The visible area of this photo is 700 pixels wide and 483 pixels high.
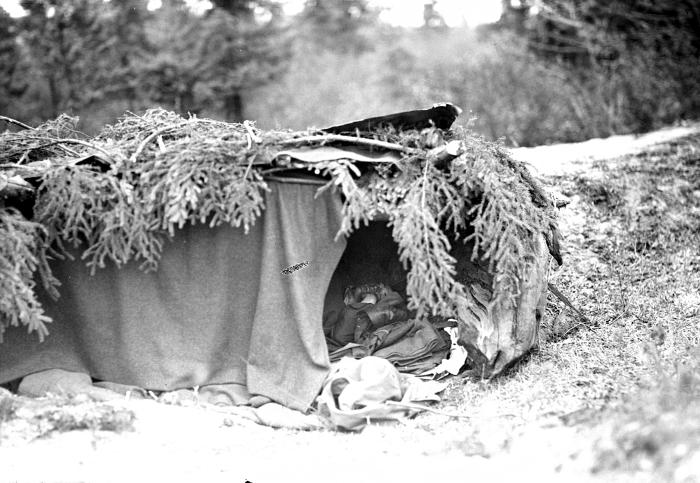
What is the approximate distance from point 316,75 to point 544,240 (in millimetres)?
15957

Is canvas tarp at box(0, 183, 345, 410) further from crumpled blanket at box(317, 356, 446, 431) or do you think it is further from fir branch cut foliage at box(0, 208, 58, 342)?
fir branch cut foliage at box(0, 208, 58, 342)

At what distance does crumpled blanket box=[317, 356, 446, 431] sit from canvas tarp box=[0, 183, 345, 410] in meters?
0.18

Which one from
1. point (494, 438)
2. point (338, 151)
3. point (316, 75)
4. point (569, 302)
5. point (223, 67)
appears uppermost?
point (338, 151)

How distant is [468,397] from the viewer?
211 inches

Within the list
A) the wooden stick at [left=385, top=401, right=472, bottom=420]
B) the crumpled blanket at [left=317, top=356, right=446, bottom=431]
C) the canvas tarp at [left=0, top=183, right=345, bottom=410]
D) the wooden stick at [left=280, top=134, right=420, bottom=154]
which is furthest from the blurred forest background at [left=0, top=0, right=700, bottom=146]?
the wooden stick at [left=385, top=401, right=472, bottom=420]

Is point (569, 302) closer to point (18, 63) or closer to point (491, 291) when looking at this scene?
point (491, 291)

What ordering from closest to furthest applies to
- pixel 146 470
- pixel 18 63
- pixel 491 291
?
pixel 146 470, pixel 491 291, pixel 18 63

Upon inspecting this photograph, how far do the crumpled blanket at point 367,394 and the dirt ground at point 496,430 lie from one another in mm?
105

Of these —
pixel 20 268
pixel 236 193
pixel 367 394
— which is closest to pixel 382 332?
pixel 367 394

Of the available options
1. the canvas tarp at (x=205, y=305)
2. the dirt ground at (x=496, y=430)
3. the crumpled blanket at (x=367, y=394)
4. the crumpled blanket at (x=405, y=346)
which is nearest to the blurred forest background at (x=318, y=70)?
the dirt ground at (x=496, y=430)

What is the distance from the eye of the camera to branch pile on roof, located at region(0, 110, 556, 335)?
5.05m

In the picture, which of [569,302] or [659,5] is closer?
[569,302]

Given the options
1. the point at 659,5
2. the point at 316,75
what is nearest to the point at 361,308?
the point at 659,5

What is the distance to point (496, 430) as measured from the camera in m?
4.61
